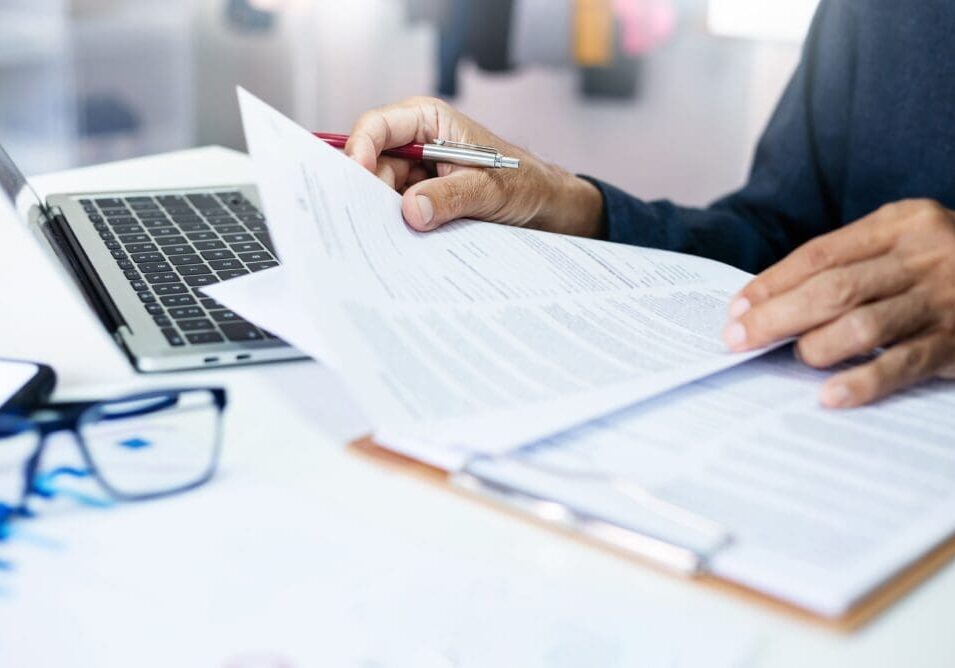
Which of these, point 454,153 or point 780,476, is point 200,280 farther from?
point 780,476

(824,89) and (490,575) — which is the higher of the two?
(824,89)

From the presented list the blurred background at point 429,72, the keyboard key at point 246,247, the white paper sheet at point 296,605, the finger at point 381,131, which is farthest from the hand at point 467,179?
the blurred background at point 429,72

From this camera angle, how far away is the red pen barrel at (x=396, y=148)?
82cm

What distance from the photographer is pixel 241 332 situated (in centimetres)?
64

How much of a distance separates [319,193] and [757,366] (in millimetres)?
279

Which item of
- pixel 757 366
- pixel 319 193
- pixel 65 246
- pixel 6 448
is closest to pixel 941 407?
pixel 757 366

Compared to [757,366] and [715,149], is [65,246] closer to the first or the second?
[757,366]

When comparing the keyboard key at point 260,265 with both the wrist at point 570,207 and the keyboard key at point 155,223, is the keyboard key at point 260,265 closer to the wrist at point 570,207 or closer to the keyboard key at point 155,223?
the keyboard key at point 155,223

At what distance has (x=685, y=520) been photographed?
1.41 ft

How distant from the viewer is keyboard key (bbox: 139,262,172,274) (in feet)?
2.39

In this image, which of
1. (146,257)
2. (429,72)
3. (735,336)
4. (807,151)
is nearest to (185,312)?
(146,257)

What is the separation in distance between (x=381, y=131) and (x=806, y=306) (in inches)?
14.1

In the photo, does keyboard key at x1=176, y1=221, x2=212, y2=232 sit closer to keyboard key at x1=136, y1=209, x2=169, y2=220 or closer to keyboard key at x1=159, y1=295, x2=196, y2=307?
keyboard key at x1=136, y1=209, x2=169, y2=220

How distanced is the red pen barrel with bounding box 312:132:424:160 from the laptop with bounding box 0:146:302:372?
90 mm
